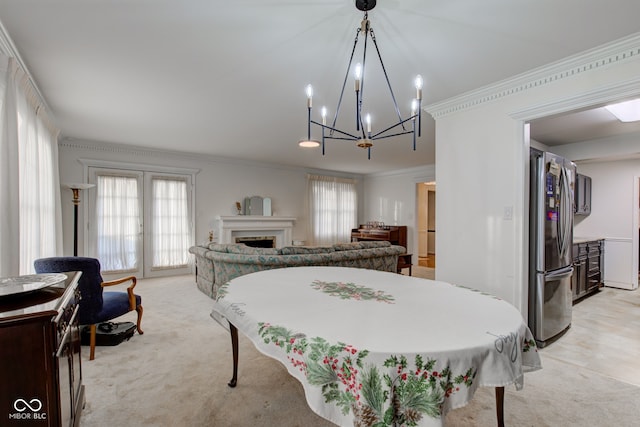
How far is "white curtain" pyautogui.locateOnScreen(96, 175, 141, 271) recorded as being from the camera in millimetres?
5098

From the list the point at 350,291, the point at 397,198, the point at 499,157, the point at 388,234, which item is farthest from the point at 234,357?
the point at 397,198

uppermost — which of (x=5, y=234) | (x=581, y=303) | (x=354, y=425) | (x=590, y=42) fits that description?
(x=590, y=42)

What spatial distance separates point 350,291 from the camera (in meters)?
1.66

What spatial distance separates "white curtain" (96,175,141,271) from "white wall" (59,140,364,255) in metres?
0.27

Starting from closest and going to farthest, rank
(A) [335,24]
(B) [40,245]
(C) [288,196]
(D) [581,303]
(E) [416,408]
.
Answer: (E) [416,408] → (A) [335,24] → (B) [40,245] → (D) [581,303] → (C) [288,196]

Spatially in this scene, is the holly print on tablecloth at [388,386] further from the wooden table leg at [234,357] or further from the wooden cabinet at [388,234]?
the wooden cabinet at [388,234]

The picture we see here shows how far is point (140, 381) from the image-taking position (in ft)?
7.02

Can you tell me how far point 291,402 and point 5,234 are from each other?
216 cm

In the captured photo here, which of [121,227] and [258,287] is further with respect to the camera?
[121,227]

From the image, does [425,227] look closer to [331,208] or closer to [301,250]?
[331,208]

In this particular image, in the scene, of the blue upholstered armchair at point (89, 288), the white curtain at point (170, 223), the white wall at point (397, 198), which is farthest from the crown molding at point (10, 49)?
the white wall at point (397, 198)

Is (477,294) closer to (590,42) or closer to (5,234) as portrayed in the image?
(590,42)

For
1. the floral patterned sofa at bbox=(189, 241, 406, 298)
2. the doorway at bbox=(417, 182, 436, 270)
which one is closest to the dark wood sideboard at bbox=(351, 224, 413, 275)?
the doorway at bbox=(417, 182, 436, 270)

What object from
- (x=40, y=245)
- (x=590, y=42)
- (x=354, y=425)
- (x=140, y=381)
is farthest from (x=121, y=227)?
(x=590, y=42)
